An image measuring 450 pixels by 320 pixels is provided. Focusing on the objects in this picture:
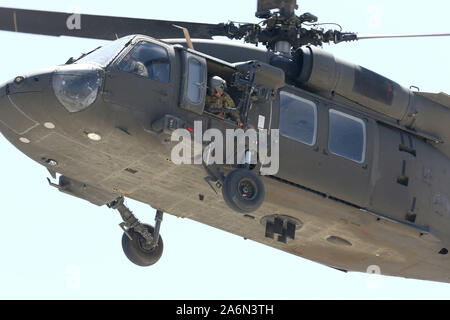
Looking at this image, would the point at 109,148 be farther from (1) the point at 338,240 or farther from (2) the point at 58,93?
(1) the point at 338,240

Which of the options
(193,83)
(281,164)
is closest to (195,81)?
(193,83)

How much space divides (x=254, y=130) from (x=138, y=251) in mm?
3470

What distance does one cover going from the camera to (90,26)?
58.2ft

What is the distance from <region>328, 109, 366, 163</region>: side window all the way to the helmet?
2.21 m

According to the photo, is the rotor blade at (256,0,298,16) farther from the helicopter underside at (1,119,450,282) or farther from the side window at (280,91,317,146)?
the helicopter underside at (1,119,450,282)

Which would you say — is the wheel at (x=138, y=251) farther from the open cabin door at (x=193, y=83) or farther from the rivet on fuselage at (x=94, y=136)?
the open cabin door at (x=193, y=83)

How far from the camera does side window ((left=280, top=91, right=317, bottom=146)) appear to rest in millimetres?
17203

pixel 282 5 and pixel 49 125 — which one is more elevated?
pixel 282 5

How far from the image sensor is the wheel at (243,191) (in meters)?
16.1

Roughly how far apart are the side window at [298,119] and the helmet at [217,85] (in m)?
1.24

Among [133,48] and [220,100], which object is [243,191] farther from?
[133,48]

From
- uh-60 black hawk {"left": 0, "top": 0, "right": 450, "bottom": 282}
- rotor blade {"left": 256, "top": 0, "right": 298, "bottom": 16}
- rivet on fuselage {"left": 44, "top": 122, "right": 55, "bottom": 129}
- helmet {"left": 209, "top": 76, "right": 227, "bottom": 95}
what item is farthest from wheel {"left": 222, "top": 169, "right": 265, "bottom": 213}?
rotor blade {"left": 256, "top": 0, "right": 298, "bottom": 16}


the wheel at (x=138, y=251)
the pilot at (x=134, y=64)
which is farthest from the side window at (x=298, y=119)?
the wheel at (x=138, y=251)

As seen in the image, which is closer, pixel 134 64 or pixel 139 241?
pixel 134 64
